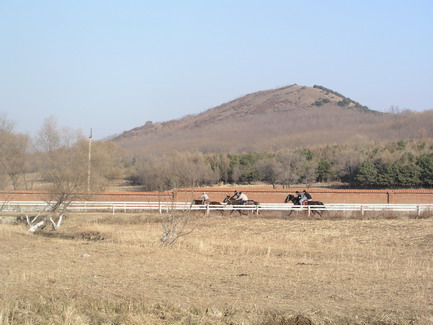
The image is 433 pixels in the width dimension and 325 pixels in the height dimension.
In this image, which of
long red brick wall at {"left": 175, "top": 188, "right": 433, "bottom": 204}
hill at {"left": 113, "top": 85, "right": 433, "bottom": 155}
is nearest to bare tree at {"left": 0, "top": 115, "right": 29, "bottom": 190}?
long red brick wall at {"left": 175, "top": 188, "right": 433, "bottom": 204}

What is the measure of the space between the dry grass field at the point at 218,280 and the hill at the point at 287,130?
9274cm

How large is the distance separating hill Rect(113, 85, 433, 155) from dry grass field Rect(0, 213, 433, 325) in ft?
304

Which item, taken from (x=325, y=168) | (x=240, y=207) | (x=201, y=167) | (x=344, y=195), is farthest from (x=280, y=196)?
(x=325, y=168)

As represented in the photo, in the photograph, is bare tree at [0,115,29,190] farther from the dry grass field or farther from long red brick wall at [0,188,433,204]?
the dry grass field

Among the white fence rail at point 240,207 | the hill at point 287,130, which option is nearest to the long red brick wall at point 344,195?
the white fence rail at point 240,207

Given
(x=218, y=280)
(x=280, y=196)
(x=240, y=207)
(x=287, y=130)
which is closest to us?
(x=218, y=280)

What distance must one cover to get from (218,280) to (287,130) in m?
138

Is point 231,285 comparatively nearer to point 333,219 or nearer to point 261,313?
point 261,313

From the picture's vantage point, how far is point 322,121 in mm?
157750

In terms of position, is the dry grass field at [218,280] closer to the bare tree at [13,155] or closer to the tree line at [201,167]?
the tree line at [201,167]

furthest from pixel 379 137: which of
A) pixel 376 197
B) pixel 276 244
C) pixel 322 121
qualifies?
pixel 276 244

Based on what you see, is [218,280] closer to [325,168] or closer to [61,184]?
[61,184]

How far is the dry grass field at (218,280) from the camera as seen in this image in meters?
8.95

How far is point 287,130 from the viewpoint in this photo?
148 meters
